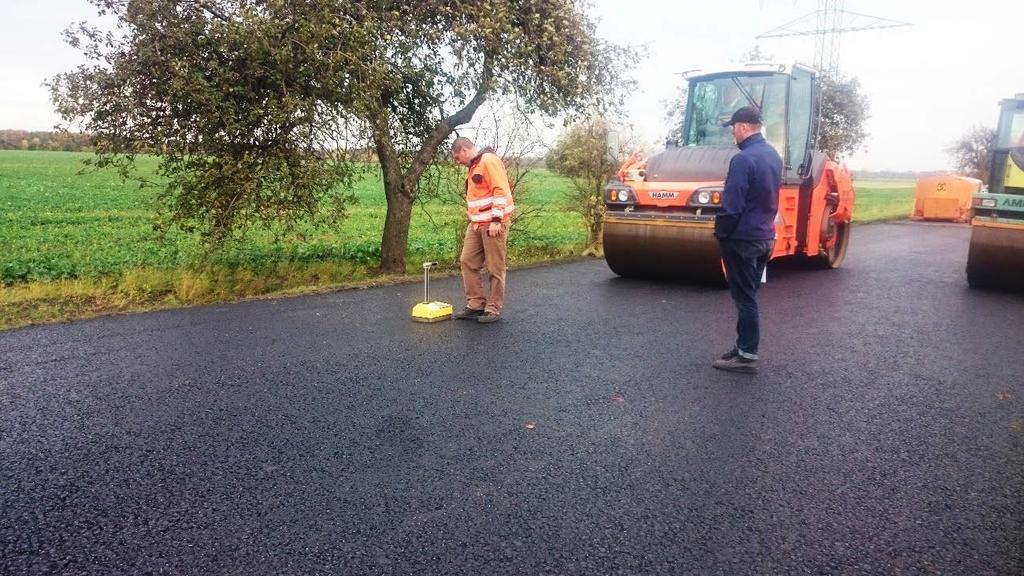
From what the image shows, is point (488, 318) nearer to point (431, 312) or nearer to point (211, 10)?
point (431, 312)

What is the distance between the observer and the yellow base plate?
6746 mm

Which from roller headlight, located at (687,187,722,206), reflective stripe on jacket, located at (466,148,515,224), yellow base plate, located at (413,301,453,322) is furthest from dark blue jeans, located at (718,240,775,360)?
roller headlight, located at (687,187,722,206)

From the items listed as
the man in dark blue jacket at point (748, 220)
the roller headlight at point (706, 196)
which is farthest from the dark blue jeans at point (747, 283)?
the roller headlight at point (706, 196)

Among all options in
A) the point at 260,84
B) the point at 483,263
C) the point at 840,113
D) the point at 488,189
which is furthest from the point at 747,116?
the point at 840,113

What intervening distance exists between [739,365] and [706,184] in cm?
356

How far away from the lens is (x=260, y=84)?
24.8 feet

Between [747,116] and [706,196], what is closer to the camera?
[747,116]

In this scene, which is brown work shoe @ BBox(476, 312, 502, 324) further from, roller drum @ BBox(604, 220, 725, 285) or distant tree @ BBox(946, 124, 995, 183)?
distant tree @ BBox(946, 124, 995, 183)

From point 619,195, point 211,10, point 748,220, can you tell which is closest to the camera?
point 748,220

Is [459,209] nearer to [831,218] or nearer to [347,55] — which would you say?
[347,55]

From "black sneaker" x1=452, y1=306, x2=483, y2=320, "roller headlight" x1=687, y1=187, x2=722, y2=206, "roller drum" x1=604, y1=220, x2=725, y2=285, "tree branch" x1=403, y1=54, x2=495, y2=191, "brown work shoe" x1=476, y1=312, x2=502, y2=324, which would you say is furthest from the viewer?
"tree branch" x1=403, y1=54, x2=495, y2=191

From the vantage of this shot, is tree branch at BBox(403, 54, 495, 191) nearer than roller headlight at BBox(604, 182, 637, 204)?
No

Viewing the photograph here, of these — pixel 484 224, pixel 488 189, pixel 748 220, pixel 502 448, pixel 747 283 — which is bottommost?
pixel 502 448

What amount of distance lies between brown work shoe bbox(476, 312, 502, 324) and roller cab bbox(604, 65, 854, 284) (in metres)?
2.63
